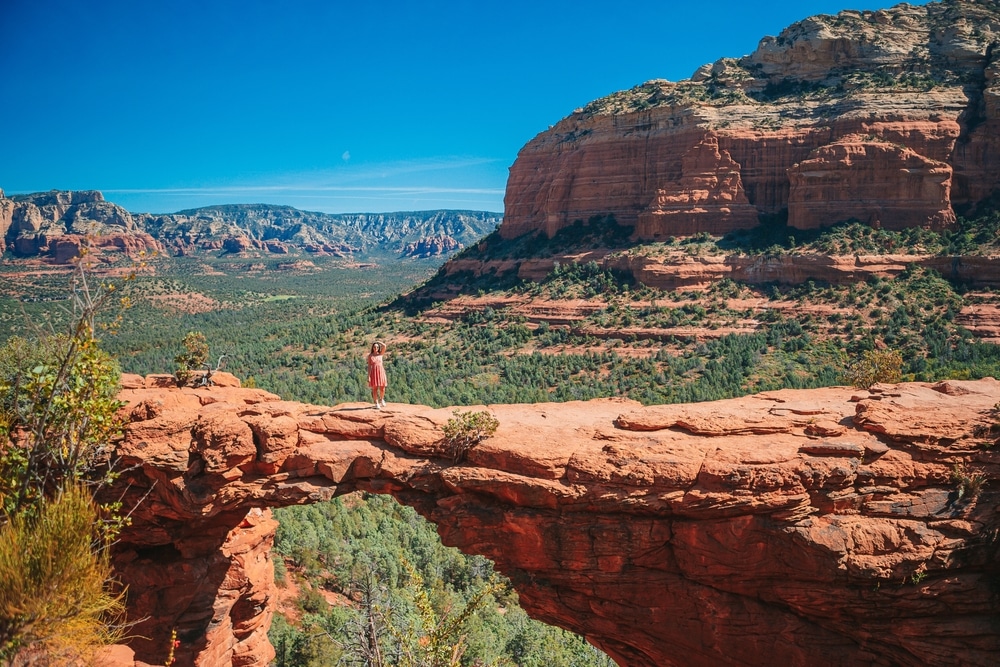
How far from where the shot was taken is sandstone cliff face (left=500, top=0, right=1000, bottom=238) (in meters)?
52.6

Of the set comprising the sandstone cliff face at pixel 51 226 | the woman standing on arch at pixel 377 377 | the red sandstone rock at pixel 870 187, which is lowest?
the woman standing on arch at pixel 377 377

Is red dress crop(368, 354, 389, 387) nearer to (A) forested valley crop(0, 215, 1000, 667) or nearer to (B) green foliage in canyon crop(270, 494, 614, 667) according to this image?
(B) green foliage in canyon crop(270, 494, 614, 667)

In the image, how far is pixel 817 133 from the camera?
186 feet

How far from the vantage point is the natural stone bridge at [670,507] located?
9438 millimetres

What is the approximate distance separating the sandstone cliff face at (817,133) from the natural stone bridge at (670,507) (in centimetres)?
5070

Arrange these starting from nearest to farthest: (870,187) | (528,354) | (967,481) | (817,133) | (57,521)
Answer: (57,521)
(967,481)
(528,354)
(870,187)
(817,133)

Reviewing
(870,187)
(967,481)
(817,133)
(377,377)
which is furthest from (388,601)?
(817,133)

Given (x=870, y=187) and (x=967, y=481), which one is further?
(x=870, y=187)

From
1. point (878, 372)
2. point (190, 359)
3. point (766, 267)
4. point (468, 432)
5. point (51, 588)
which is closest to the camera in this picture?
point (51, 588)

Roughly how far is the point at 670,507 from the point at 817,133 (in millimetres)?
59105

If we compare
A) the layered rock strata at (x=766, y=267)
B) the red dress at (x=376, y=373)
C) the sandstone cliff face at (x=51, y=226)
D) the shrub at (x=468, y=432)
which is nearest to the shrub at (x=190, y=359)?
the red dress at (x=376, y=373)

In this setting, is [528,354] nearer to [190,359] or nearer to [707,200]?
[707,200]

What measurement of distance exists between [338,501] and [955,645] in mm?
26020

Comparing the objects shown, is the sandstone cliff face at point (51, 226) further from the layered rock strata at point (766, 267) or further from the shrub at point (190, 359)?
the shrub at point (190, 359)
